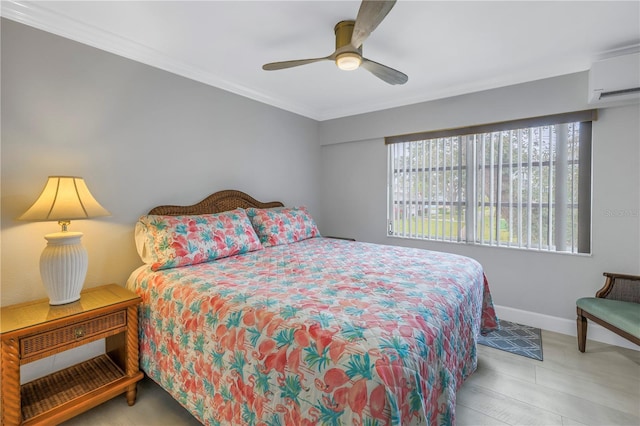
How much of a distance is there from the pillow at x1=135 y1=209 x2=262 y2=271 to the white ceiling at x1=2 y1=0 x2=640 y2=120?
1.36 meters

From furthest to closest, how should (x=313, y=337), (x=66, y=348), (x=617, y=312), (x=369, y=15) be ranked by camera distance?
(x=617, y=312)
(x=66, y=348)
(x=369, y=15)
(x=313, y=337)

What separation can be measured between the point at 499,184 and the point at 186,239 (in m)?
3.05

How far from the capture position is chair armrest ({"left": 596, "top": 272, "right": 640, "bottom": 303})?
2299 mm

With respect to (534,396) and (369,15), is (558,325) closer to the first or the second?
(534,396)

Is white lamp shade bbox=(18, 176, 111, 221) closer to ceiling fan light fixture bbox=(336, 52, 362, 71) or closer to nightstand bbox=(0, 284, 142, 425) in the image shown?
nightstand bbox=(0, 284, 142, 425)

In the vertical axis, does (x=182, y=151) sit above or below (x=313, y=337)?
above

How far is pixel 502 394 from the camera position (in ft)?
6.19

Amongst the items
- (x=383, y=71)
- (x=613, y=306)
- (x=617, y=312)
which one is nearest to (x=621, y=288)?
(x=613, y=306)

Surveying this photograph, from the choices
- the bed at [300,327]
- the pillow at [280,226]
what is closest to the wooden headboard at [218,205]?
the bed at [300,327]

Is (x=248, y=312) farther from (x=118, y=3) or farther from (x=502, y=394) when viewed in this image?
(x=118, y=3)

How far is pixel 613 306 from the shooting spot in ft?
7.20

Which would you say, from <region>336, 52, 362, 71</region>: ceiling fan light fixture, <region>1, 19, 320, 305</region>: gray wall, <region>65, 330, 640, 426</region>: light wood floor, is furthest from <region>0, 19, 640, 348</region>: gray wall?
<region>336, 52, 362, 71</region>: ceiling fan light fixture

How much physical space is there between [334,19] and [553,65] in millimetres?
2117

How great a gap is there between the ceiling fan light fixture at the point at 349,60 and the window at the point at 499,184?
Result: 1.78m
